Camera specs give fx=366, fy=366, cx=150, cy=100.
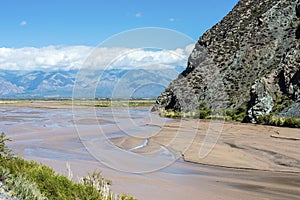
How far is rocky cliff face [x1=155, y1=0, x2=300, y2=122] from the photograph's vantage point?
3712 cm

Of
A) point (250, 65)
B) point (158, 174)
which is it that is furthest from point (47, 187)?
point (250, 65)

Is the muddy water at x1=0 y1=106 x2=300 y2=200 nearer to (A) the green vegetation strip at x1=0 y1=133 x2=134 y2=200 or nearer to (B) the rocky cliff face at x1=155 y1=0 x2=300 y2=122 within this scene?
(A) the green vegetation strip at x1=0 y1=133 x2=134 y2=200

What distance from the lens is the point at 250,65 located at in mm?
46594

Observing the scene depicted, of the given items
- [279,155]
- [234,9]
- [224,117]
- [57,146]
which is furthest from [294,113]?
[234,9]

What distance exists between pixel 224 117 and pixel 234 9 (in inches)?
1193

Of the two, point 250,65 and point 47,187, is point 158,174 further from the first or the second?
point 250,65

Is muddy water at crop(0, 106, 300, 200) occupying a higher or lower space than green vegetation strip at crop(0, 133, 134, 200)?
lower

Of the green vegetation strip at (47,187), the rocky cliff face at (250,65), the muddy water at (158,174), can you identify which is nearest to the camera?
the green vegetation strip at (47,187)

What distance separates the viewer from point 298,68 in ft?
122

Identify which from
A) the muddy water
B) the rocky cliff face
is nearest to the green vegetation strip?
the muddy water

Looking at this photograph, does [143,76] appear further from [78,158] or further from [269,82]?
[269,82]

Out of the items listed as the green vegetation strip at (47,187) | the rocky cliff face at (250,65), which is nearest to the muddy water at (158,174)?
the green vegetation strip at (47,187)

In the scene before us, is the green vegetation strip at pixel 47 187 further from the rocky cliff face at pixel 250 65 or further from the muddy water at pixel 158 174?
the rocky cliff face at pixel 250 65

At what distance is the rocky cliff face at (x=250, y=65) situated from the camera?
1462 inches
